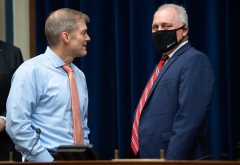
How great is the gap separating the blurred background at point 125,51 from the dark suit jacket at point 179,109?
95 cm

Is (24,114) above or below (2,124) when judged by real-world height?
above

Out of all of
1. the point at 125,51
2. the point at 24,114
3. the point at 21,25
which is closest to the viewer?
the point at 24,114

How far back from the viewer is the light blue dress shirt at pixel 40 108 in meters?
3.40

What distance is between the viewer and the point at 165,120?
11.5ft

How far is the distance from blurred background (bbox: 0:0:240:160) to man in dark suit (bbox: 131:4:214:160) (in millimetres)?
849

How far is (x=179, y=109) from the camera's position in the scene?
343 centimetres

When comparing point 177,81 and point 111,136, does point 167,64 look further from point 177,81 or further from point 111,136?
point 111,136

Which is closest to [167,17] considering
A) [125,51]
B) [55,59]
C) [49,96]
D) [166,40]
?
[166,40]

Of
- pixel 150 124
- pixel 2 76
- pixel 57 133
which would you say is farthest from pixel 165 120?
pixel 2 76

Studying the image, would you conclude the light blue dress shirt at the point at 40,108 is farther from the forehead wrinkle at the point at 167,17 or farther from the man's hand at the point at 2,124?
the forehead wrinkle at the point at 167,17

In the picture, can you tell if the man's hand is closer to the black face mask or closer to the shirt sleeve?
the shirt sleeve

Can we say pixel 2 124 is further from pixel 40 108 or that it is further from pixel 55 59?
pixel 55 59

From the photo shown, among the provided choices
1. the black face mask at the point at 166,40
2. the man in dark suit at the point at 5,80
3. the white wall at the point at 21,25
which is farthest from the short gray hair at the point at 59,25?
the white wall at the point at 21,25

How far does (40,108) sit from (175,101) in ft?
2.50
